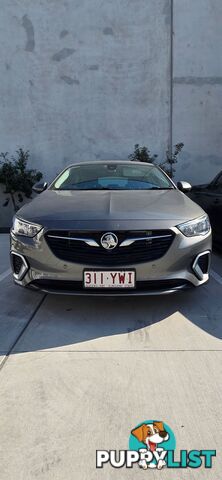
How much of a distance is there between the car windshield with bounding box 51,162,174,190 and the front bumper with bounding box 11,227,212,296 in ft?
4.23

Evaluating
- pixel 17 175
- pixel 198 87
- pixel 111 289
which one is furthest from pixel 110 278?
pixel 198 87

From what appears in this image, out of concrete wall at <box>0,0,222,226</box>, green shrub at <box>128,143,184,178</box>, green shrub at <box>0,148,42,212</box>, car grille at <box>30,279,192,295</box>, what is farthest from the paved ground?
concrete wall at <box>0,0,222,226</box>

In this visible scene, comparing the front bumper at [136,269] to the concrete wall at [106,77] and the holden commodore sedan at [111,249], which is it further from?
the concrete wall at [106,77]

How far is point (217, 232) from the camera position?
5.43 metres

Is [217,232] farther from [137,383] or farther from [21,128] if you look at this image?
[21,128]

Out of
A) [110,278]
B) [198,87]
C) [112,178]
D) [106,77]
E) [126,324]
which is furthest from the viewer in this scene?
[198,87]

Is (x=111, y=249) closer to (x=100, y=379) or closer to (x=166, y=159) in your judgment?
(x=100, y=379)

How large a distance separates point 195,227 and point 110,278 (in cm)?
84

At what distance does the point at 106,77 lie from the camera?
821 centimetres

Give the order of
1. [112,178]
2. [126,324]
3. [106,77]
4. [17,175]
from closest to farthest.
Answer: [126,324], [112,178], [17,175], [106,77]

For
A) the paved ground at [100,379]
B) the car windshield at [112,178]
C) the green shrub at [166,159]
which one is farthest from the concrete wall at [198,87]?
the paved ground at [100,379]

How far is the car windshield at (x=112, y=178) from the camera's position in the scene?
430 centimetres

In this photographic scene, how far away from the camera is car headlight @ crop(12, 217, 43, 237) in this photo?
316 centimetres

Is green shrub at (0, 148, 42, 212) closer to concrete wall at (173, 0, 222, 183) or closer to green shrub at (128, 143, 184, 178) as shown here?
green shrub at (128, 143, 184, 178)
